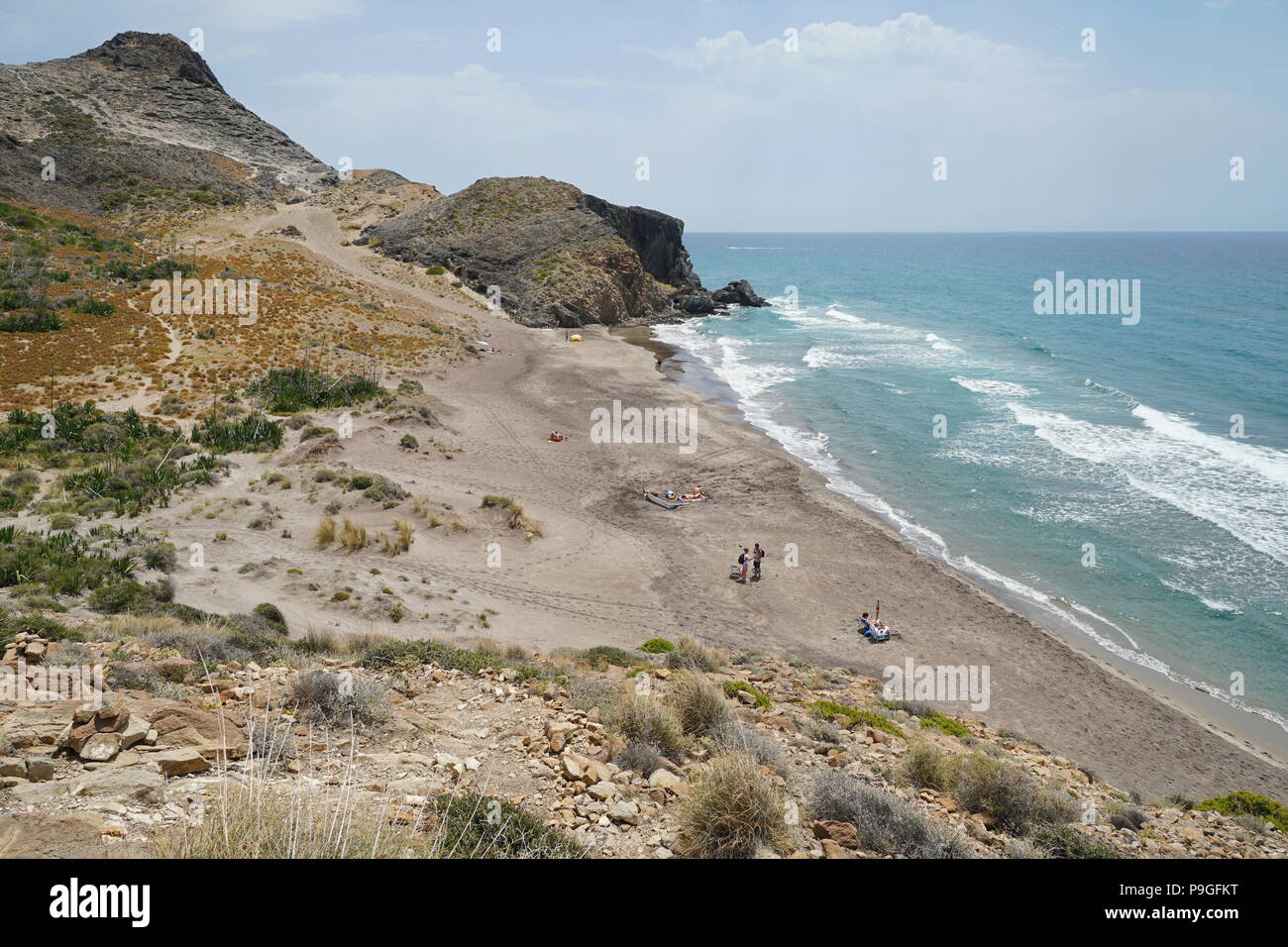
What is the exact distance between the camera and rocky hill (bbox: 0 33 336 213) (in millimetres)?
60094

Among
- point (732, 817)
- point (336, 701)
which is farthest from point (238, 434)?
point (732, 817)

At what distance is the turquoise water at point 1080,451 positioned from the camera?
19750mm

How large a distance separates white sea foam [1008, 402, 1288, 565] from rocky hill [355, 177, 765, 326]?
37.1m

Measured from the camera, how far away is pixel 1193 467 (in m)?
29.6

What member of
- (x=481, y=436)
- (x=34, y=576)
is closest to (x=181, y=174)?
(x=481, y=436)

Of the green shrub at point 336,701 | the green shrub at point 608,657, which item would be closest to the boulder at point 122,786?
the green shrub at point 336,701

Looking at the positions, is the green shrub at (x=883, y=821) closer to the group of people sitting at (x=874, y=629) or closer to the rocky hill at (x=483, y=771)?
the rocky hill at (x=483, y=771)

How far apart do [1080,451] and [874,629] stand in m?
19.5

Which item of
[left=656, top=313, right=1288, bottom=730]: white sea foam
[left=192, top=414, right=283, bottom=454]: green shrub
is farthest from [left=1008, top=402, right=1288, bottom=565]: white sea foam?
[left=192, top=414, right=283, bottom=454]: green shrub

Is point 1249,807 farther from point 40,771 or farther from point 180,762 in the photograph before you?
point 40,771

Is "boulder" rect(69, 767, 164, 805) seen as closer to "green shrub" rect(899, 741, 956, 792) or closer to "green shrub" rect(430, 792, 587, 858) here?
"green shrub" rect(430, 792, 587, 858)

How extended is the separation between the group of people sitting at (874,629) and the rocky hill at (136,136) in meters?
63.4
